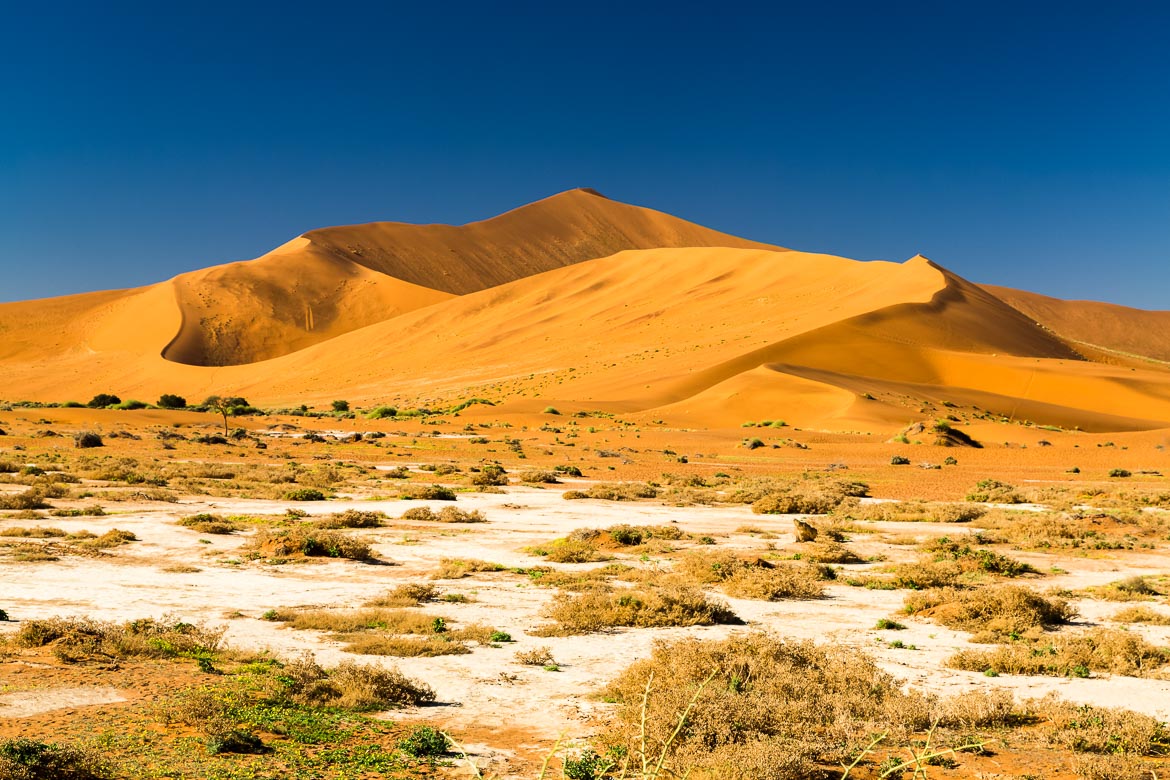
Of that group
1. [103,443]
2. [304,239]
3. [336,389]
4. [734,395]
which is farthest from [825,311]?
[304,239]

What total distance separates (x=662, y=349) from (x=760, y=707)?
7815cm

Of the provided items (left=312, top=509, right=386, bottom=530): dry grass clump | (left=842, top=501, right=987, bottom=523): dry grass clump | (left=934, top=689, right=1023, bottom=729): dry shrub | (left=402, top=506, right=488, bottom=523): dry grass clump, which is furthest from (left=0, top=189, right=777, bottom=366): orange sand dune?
(left=934, top=689, right=1023, bottom=729): dry shrub

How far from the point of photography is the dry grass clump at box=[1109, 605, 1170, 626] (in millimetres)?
12047

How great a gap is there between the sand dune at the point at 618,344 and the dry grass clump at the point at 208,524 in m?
40.3

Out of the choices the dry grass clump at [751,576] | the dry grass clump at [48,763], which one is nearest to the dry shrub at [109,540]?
the dry grass clump at [751,576]

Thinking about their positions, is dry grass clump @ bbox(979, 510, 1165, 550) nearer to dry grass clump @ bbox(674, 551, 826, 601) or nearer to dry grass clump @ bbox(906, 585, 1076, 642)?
dry grass clump @ bbox(674, 551, 826, 601)

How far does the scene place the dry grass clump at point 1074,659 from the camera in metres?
9.68

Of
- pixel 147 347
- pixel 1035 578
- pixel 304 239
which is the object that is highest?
pixel 304 239

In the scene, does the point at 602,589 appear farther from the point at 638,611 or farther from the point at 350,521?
the point at 350,521

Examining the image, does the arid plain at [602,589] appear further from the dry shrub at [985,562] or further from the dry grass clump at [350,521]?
the dry grass clump at [350,521]

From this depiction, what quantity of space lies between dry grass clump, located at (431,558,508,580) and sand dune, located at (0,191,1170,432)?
40.1m

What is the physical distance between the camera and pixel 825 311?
88938 mm

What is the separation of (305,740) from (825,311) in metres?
86.7

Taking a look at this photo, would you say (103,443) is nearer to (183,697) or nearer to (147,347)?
(183,697)
